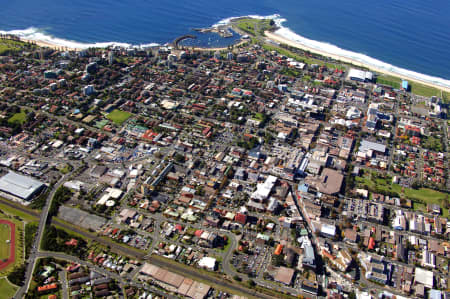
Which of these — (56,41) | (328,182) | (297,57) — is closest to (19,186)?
(328,182)

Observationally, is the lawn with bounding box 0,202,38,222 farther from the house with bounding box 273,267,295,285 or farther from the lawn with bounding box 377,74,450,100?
the lawn with bounding box 377,74,450,100

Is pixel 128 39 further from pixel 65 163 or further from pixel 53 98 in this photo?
pixel 65 163

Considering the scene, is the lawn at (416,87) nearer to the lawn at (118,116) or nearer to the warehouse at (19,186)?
the lawn at (118,116)

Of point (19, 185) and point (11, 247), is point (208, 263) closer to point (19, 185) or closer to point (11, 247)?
point (11, 247)

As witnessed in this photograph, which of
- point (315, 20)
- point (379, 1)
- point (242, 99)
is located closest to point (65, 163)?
point (242, 99)

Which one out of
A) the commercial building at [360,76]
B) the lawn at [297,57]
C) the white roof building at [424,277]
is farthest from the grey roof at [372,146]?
the lawn at [297,57]

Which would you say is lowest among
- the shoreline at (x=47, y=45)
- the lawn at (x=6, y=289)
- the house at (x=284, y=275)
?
the lawn at (x=6, y=289)
